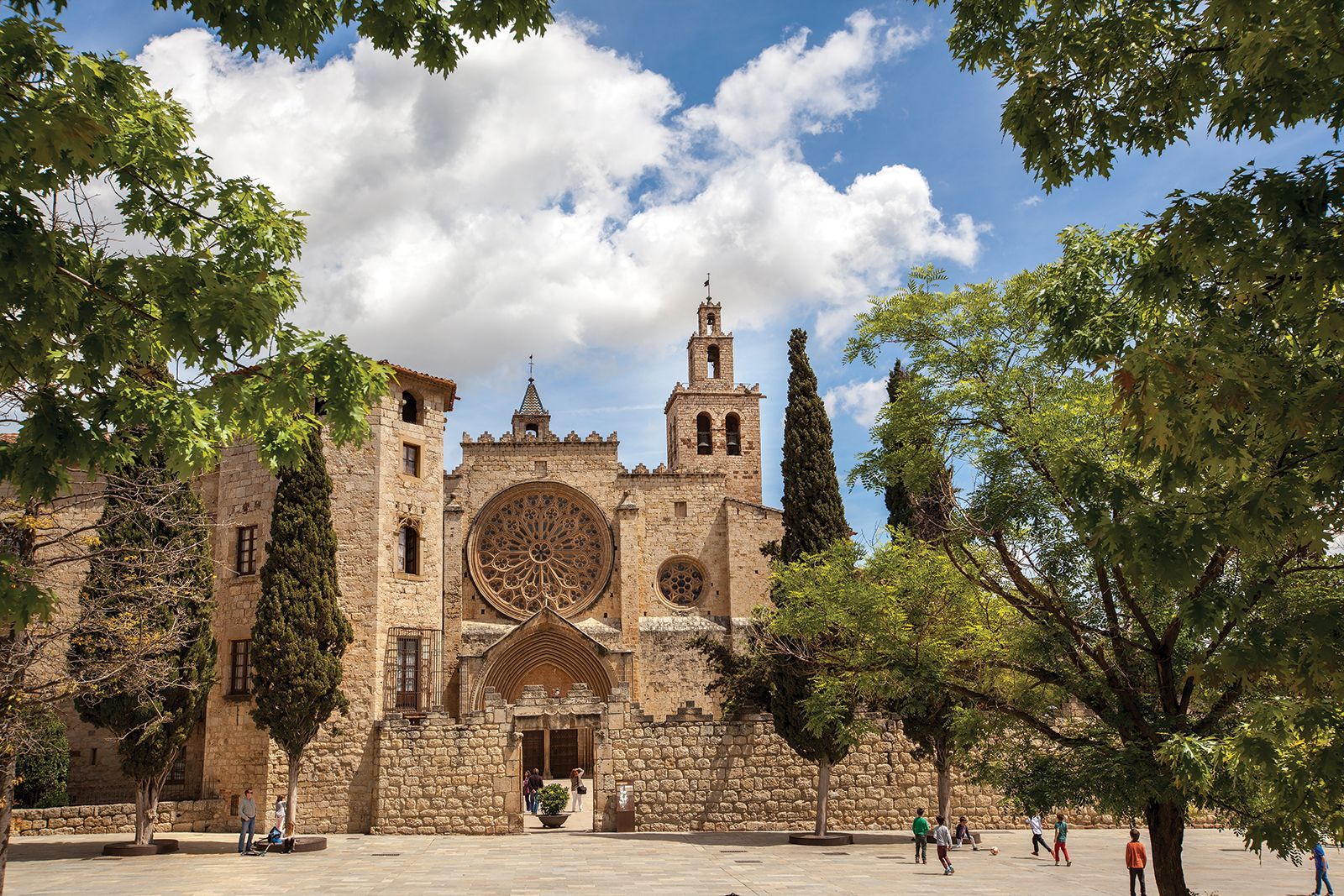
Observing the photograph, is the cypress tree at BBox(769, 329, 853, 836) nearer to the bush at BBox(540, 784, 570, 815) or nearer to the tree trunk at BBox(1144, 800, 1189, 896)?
the bush at BBox(540, 784, 570, 815)

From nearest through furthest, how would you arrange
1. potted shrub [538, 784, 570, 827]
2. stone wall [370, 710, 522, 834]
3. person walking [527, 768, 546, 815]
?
stone wall [370, 710, 522, 834] < potted shrub [538, 784, 570, 827] < person walking [527, 768, 546, 815]

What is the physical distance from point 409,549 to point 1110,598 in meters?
18.4

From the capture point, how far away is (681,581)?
114 ft

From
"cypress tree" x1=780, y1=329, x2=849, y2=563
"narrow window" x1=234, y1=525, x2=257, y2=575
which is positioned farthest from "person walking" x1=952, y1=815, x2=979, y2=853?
"narrow window" x1=234, y1=525, x2=257, y2=575

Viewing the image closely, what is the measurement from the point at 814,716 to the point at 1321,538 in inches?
379

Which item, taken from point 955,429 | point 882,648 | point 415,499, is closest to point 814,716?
point 882,648

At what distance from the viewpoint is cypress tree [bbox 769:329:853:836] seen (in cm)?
2052

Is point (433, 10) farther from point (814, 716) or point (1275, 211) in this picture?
point (814, 716)

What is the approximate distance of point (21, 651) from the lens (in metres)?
11.6

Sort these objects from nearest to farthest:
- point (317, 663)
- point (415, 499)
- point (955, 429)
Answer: point (955, 429), point (317, 663), point (415, 499)

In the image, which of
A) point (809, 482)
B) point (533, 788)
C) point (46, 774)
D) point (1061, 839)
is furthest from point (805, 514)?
point (46, 774)

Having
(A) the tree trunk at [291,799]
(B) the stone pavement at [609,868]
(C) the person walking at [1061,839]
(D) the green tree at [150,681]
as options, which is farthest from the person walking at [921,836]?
(D) the green tree at [150,681]

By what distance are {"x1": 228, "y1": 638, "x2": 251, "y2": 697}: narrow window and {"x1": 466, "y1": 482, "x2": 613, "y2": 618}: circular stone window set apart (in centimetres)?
1150

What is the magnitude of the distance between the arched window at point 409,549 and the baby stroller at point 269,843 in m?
7.14
